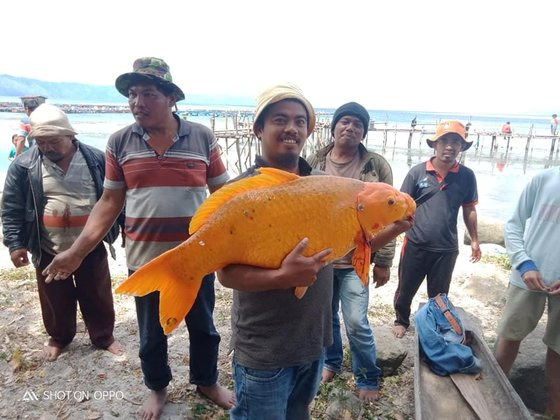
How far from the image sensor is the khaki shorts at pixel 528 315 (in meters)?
3.21

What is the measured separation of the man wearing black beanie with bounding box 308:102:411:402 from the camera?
3328mm

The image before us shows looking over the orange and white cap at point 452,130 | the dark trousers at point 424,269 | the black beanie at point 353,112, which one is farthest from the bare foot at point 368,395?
the orange and white cap at point 452,130

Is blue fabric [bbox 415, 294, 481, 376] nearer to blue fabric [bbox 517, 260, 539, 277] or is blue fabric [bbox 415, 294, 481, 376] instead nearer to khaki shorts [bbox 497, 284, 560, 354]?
khaki shorts [bbox 497, 284, 560, 354]

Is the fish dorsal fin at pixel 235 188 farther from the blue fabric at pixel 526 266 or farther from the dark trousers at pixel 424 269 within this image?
the dark trousers at pixel 424 269

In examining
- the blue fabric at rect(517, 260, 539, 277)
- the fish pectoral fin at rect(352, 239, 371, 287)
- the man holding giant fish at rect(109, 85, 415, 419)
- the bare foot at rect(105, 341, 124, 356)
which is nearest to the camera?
the man holding giant fish at rect(109, 85, 415, 419)

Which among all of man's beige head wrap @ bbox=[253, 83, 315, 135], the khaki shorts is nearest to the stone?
the khaki shorts

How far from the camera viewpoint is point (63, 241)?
3760 mm

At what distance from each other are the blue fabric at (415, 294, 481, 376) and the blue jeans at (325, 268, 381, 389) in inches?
24.8

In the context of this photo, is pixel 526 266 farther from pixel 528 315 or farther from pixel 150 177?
pixel 150 177

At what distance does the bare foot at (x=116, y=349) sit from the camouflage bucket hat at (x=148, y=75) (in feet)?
10.0

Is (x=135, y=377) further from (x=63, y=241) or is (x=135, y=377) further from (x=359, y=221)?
(x=359, y=221)

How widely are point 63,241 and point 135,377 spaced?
1.64 m

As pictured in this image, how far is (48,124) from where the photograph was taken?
11.6ft

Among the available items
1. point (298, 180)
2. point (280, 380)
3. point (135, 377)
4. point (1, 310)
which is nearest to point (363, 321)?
point (280, 380)
